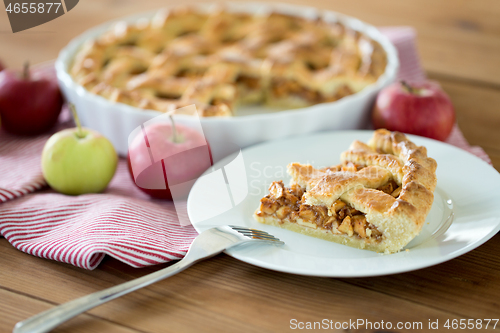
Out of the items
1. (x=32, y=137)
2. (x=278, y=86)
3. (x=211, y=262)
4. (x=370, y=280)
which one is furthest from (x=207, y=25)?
→ (x=370, y=280)

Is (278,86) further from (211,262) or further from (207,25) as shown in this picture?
(211,262)

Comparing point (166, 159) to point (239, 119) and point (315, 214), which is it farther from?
point (315, 214)

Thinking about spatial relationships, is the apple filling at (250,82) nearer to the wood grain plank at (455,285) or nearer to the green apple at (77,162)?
the green apple at (77,162)

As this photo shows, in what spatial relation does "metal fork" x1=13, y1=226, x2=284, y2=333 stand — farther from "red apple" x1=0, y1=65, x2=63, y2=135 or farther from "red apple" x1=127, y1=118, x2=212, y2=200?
"red apple" x1=0, y1=65, x2=63, y2=135

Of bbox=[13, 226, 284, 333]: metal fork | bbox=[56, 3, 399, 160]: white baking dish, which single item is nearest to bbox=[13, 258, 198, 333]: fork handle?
bbox=[13, 226, 284, 333]: metal fork

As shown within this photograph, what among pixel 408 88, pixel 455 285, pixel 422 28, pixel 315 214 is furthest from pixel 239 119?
pixel 422 28

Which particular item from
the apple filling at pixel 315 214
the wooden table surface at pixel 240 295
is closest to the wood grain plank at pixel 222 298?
the wooden table surface at pixel 240 295
